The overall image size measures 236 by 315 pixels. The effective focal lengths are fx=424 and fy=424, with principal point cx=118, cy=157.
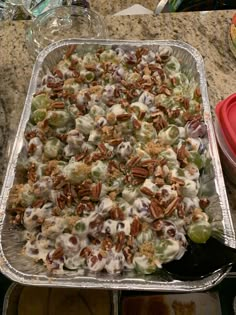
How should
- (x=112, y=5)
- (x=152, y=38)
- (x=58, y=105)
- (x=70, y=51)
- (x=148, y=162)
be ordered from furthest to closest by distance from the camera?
(x=112, y=5) → (x=152, y=38) → (x=70, y=51) → (x=58, y=105) → (x=148, y=162)

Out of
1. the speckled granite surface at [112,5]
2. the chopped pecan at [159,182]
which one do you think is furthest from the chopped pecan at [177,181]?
the speckled granite surface at [112,5]

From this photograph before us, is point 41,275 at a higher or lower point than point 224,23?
lower

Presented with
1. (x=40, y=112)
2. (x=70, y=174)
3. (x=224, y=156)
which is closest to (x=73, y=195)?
(x=70, y=174)

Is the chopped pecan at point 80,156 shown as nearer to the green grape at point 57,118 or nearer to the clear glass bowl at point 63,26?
the green grape at point 57,118

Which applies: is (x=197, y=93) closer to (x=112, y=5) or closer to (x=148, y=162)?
(x=148, y=162)

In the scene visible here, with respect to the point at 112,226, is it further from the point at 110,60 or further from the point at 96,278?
the point at 110,60

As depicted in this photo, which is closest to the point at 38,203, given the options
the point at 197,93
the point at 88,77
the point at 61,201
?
the point at 61,201

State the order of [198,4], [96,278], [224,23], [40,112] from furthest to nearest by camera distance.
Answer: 1. [198,4]
2. [224,23]
3. [40,112]
4. [96,278]
